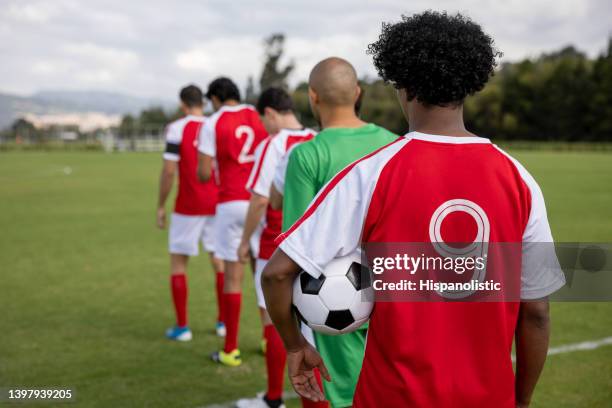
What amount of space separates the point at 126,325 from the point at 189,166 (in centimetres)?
175

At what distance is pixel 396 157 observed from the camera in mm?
1648

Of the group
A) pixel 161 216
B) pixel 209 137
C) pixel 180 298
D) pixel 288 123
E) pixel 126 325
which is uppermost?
pixel 288 123

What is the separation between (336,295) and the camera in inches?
68.6

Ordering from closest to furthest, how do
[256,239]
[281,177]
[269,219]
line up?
1. [281,177]
2. [269,219]
3. [256,239]

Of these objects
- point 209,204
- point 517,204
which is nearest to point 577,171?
point 209,204

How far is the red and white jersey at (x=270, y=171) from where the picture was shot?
393cm

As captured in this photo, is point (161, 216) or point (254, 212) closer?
point (254, 212)

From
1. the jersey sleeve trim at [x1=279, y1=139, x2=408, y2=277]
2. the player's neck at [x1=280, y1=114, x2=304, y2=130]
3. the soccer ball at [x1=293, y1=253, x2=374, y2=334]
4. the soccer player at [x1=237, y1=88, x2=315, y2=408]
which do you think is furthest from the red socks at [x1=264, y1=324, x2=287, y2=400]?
the jersey sleeve trim at [x1=279, y1=139, x2=408, y2=277]

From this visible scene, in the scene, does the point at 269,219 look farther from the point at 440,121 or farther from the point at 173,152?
the point at 440,121

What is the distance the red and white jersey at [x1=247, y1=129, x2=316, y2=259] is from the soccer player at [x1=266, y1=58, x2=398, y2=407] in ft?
3.01

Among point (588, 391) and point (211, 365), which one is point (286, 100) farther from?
point (588, 391)

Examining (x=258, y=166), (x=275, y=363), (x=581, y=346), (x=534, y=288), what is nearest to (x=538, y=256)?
(x=534, y=288)

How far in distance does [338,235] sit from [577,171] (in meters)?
27.2

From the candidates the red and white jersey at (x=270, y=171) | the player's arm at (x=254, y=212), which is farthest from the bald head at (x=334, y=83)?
the player's arm at (x=254, y=212)
